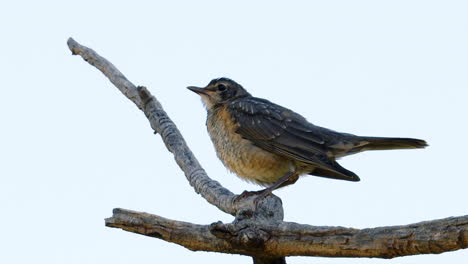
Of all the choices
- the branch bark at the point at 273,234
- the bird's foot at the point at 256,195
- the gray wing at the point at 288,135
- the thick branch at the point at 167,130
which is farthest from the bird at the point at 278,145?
the branch bark at the point at 273,234

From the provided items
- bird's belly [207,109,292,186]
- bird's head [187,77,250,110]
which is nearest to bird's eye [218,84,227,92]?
bird's head [187,77,250,110]

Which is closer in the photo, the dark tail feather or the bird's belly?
the dark tail feather

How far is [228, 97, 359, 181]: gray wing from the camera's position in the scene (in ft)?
27.4

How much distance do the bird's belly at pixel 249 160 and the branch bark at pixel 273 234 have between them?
828 mm

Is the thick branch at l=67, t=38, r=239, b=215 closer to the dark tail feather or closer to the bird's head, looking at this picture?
the bird's head

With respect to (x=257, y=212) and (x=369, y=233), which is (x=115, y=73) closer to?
(x=257, y=212)

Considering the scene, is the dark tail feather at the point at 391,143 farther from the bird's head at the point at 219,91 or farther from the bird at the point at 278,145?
the bird's head at the point at 219,91

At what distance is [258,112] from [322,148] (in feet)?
4.00

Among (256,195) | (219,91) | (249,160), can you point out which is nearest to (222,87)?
(219,91)

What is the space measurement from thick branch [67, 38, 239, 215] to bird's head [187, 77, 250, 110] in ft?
3.61

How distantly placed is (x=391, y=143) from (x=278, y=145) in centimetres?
147

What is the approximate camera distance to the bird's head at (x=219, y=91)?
10258 millimetres

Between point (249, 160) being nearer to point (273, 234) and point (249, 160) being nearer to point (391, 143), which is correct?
point (391, 143)

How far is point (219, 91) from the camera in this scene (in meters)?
10.4
